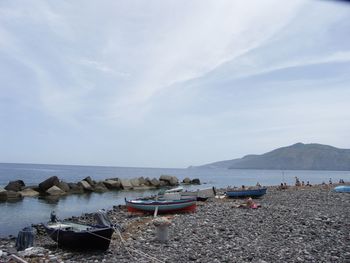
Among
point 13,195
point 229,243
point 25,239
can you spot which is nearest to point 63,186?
point 13,195

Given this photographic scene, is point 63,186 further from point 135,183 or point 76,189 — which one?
point 135,183


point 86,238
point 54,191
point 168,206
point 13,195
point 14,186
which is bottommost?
point 86,238

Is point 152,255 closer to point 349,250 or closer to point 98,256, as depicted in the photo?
point 98,256

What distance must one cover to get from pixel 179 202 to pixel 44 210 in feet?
55.4

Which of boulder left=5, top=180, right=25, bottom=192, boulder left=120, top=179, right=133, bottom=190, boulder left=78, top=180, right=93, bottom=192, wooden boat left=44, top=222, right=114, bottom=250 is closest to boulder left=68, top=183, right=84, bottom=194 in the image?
boulder left=78, top=180, right=93, bottom=192

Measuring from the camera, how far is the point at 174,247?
1488 centimetres

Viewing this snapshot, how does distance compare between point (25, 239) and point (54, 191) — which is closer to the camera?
point (25, 239)

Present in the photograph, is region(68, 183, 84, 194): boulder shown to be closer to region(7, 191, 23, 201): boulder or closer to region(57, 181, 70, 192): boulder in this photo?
region(57, 181, 70, 192): boulder

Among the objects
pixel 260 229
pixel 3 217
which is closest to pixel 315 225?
pixel 260 229

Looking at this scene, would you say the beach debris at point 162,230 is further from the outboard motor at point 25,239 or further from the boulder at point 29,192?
the boulder at point 29,192

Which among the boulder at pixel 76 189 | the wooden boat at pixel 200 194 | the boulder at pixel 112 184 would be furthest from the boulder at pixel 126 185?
the wooden boat at pixel 200 194

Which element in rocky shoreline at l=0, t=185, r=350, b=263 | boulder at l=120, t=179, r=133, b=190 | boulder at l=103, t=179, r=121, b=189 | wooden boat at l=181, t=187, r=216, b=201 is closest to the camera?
rocky shoreline at l=0, t=185, r=350, b=263

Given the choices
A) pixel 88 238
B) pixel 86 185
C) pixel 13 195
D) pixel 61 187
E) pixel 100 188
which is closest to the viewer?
pixel 88 238

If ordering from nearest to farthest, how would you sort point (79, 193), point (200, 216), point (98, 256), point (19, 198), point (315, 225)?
1. point (98, 256)
2. point (315, 225)
3. point (200, 216)
4. point (19, 198)
5. point (79, 193)
